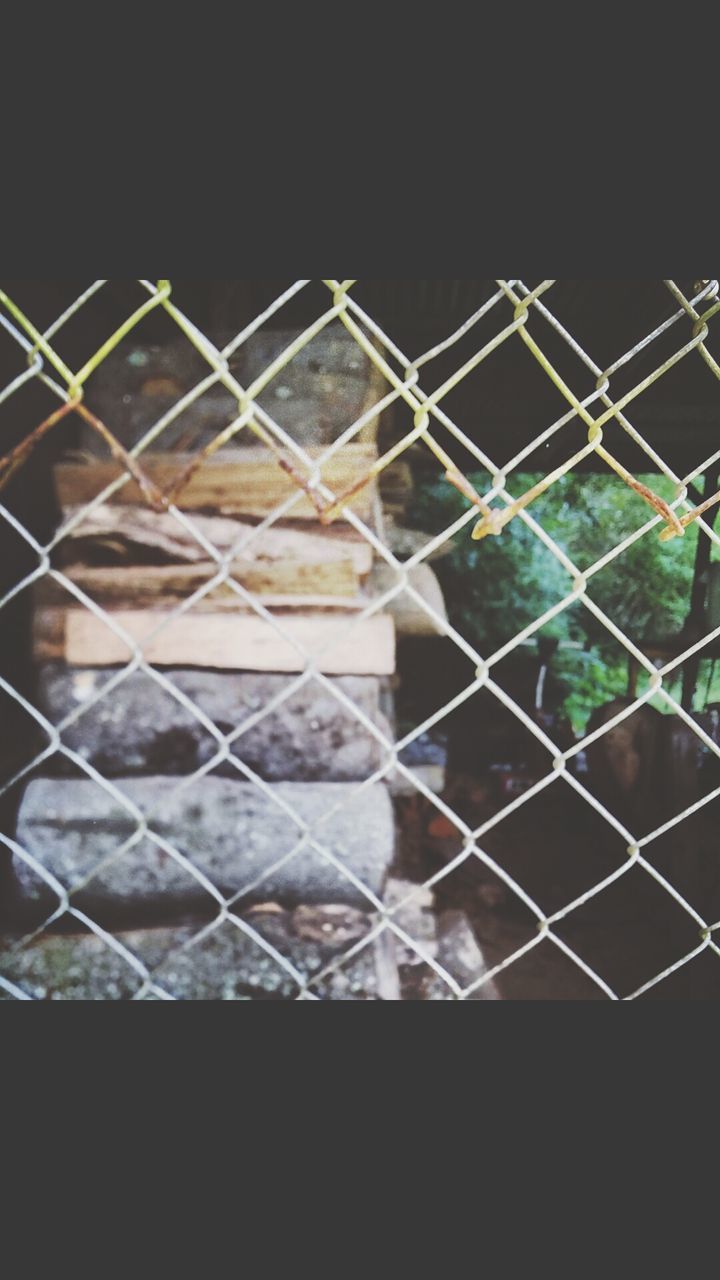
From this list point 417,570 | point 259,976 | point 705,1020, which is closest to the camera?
point 705,1020

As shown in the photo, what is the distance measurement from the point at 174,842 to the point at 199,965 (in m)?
0.18

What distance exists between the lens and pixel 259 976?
3.14ft

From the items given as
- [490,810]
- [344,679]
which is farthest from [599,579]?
[344,679]

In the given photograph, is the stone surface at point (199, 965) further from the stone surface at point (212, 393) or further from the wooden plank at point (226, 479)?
the stone surface at point (212, 393)

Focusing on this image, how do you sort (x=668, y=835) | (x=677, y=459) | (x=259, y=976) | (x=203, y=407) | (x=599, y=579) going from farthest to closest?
1. (x=677, y=459)
2. (x=599, y=579)
3. (x=668, y=835)
4. (x=203, y=407)
5. (x=259, y=976)

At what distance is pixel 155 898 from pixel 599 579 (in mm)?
2581

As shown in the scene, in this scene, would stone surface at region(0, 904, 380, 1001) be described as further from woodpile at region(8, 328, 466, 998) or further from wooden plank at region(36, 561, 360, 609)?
wooden plank at region(36, 561, 360, 609)

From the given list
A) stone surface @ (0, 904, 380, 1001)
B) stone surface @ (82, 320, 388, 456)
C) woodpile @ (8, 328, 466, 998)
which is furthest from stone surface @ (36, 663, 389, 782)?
stone surface @ (82, 320, 388, 456)

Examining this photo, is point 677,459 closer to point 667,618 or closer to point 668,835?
point 667,618

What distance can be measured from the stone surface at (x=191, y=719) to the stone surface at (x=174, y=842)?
32 mm

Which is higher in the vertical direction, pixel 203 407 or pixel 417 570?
pixel 203 407

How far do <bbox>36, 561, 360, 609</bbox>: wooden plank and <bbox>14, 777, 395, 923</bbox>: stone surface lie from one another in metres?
0.28

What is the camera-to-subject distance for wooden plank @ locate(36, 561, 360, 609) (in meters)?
1.00

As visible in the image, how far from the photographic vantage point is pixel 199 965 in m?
0.96
